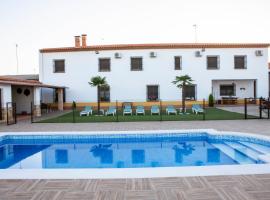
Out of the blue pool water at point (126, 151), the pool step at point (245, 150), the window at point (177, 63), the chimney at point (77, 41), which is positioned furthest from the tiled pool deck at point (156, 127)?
the chimney at point (77, 41)

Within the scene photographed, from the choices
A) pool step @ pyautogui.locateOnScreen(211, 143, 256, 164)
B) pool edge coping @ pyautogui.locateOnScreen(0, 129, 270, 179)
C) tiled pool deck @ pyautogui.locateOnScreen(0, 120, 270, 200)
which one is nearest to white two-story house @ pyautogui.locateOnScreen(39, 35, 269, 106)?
pool step @ pyautogui.locateOnScreen(211, 143, 256, 164)

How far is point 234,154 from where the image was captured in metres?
7.26

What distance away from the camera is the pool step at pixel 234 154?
652 cm

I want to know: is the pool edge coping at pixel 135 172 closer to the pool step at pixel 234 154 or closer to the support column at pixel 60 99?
the pool step at pixel 234 154

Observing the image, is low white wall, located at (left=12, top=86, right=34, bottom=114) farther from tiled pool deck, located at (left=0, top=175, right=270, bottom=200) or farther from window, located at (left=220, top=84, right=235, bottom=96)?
window, located at (left=220, top=84, right=235, bottom=96)

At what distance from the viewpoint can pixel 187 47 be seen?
2259cm

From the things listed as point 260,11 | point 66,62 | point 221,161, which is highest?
point 260,11

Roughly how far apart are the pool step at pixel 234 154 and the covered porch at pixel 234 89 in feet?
53.9

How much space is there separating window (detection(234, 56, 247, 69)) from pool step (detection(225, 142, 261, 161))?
1639 centimetres

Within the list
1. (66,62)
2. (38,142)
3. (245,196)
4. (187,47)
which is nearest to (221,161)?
(245,196)

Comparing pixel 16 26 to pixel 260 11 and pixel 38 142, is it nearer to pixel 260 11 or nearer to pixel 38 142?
pixel 38 142

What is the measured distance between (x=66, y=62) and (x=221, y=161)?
18947mm

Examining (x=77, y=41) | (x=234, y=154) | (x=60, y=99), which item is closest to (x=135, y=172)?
(x=234, y=154)

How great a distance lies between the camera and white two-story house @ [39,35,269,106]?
891 inches
